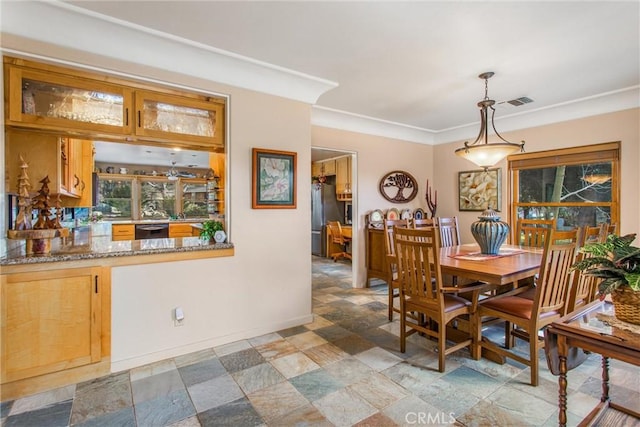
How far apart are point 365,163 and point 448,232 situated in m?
1.59

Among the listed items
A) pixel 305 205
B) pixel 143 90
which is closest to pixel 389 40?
pixel 305 205

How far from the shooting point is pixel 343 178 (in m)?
6.69

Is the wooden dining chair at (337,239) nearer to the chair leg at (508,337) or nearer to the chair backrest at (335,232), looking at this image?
the chair backrest at (335,232)

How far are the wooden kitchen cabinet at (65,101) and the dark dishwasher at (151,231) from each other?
4475 mm

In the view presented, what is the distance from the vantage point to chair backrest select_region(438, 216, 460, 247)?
12.5ft

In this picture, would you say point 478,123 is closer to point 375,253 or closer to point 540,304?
point 375,253

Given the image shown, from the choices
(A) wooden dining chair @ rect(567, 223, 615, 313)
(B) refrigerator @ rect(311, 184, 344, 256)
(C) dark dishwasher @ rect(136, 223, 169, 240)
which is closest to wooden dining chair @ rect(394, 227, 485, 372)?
(A) wooden dining chair @ rect(567, 223, 615, 313)

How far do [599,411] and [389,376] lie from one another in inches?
45.0

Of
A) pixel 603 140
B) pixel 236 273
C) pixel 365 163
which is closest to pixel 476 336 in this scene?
pixel 236 273

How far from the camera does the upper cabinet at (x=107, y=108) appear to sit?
2.14 metres

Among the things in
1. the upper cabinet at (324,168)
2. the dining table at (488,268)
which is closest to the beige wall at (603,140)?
the dining table at (488,268)

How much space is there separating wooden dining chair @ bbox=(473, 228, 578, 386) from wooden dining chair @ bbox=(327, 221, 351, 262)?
448cm

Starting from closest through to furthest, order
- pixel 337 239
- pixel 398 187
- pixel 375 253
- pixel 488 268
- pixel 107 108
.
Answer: pixel 488 268 → pixel 107 108 → pixel 375 253 → pixel 398 187 → pixel 337 239

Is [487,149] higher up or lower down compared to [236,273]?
higher up
